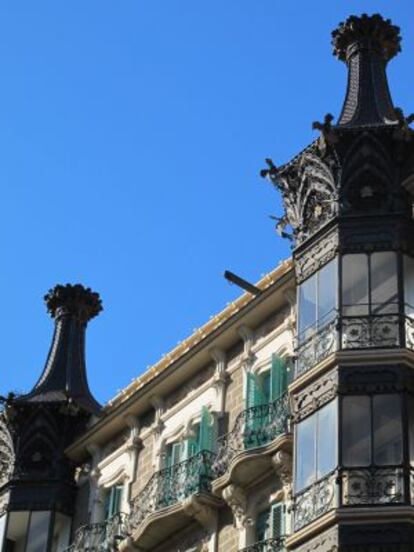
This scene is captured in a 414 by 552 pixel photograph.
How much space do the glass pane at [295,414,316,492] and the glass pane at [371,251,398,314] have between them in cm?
236

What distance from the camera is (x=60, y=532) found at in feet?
123

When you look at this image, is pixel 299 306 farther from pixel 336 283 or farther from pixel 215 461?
pixel 215 461

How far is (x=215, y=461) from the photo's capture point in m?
32.7

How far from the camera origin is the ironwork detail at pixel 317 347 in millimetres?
30188

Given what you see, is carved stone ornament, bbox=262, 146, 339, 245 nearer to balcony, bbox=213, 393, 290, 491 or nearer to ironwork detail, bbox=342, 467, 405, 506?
balcony, bbox=213, 393, 290, 491

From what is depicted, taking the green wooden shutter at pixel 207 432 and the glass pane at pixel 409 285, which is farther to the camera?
the green wooden shutter at pixel 207 432

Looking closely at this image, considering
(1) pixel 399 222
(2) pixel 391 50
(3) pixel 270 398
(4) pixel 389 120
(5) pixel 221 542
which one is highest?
(2) pixel 391 50

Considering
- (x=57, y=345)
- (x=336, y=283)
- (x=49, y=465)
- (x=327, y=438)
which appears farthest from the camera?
(x=57, y=345)

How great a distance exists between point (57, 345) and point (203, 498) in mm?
10636

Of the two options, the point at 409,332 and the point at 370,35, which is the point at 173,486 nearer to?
the point at 409,332

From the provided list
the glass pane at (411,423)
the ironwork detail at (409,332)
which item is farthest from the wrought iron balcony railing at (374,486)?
the ironwork detail at (409,332)

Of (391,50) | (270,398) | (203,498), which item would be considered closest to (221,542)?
(203,498)

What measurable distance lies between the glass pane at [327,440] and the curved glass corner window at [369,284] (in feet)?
6.70

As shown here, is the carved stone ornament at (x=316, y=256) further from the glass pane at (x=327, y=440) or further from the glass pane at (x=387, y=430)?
the glass pane at (x=387, y=430)
